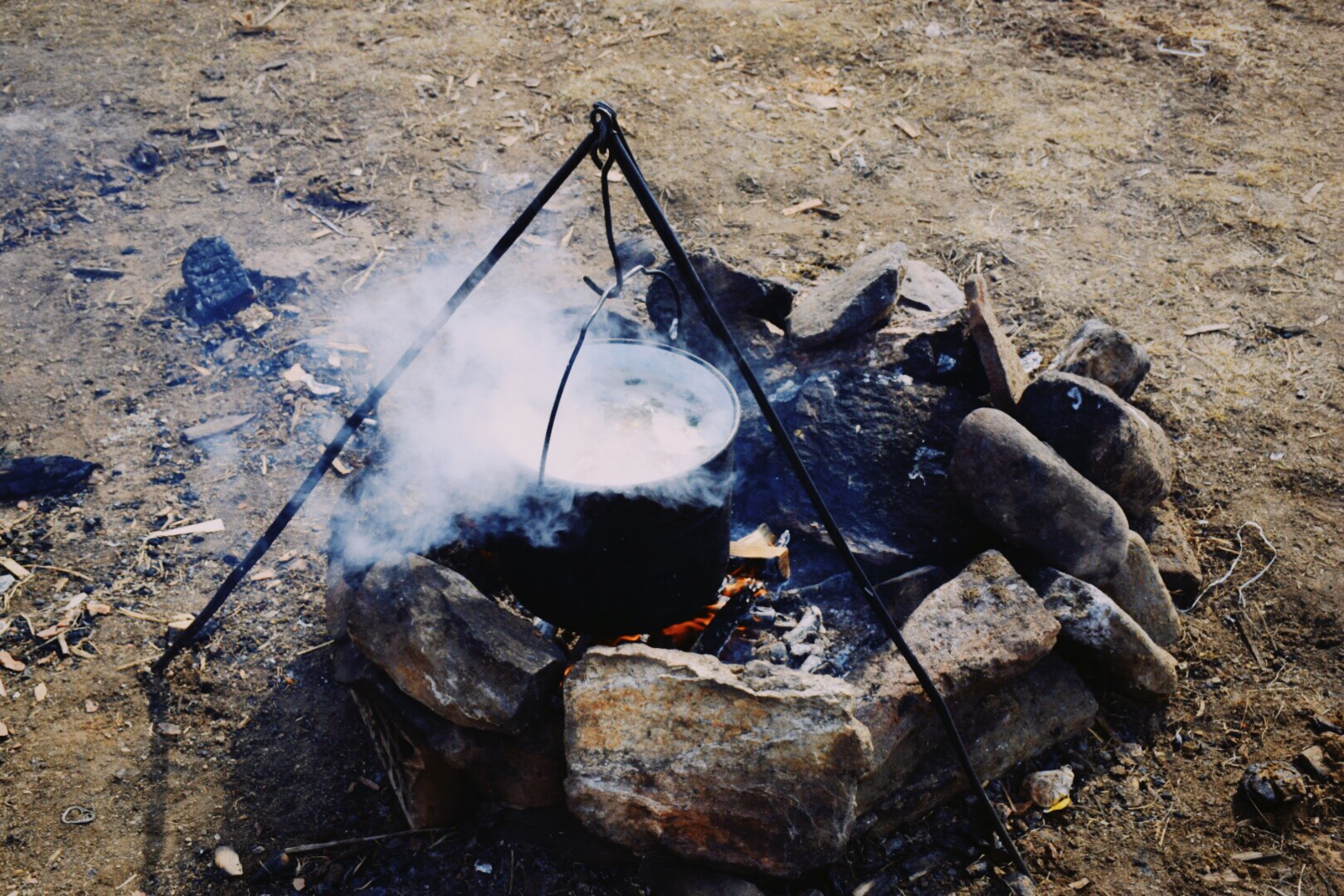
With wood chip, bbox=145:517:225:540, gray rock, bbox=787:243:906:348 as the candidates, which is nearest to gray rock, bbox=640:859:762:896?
gray rock, bbox=787:243:906:348

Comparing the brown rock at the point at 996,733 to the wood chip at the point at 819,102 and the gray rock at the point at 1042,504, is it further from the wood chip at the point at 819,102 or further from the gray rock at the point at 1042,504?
the wood chip at the point at 819,102

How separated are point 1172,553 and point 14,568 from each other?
18.3 feet

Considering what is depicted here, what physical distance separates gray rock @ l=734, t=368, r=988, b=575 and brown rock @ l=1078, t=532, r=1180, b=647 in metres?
0.58

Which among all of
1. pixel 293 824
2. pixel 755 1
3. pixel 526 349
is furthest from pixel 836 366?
pixel 755 1

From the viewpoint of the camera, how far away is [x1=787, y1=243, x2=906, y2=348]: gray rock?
15.3 feet

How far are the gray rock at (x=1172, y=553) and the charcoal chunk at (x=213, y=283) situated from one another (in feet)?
18.2

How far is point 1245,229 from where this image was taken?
664 centimetres

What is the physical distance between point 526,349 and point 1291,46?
891 cm

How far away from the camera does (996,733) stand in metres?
3.48

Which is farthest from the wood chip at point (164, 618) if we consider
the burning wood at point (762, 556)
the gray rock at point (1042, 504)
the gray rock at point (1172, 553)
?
the gray rock at point (1172, 553)

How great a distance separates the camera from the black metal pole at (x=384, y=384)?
105 inches

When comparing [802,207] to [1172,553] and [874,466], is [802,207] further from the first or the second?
[1172,553]

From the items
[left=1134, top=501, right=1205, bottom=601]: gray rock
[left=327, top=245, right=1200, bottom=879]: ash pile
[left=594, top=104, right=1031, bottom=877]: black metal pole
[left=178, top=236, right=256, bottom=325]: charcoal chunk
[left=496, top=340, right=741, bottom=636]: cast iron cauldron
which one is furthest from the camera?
[left=178, top=236, right=256, bottom=325]: charcoal chunk

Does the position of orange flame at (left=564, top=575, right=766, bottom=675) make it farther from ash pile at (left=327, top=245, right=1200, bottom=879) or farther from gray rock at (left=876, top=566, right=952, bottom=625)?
gray rock at (left=876, top=566, right=952, bottom=625)
